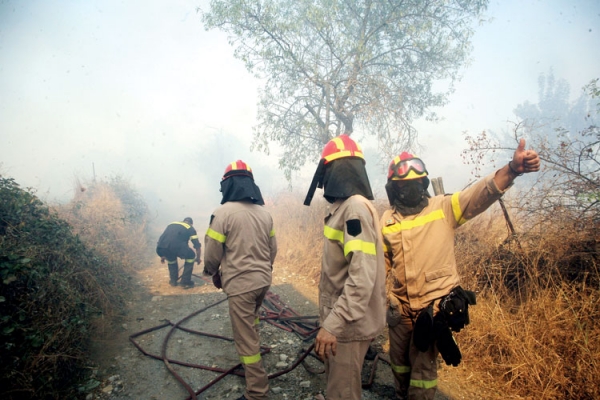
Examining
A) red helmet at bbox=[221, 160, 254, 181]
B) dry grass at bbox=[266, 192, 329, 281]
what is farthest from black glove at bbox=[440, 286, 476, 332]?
dry grass at bbox=[266, 192, 329, 281]

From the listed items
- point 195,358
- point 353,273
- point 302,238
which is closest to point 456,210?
point 353,273

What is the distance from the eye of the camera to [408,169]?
2227mm

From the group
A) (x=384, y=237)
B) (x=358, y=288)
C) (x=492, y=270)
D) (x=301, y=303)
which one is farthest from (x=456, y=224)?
(x=301, y=303)

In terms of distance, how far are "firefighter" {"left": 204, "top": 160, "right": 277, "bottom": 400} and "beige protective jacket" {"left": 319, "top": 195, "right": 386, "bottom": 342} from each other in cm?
114

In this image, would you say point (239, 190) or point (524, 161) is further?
point (239, 190)

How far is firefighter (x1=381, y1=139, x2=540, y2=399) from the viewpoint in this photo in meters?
1.96

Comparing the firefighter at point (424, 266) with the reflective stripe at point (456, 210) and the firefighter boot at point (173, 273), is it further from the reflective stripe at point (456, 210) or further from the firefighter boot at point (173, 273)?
the firefighter boot at point (173, 273)

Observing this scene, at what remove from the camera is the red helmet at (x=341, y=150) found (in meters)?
1.83

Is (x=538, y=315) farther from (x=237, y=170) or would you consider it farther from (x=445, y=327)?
(x=237, y=170)

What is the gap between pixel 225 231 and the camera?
2867mm

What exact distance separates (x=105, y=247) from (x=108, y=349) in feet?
11.5

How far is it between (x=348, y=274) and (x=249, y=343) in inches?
62.1

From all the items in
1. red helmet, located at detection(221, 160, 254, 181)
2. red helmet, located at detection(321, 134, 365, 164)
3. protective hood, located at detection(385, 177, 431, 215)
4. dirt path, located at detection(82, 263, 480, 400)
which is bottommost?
dirt path, located at detection(82, 263, 480, 400)

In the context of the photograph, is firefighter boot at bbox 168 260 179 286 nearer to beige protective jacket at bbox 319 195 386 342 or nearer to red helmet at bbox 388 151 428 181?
beige protective jacket at bbox 319 195 386 342
